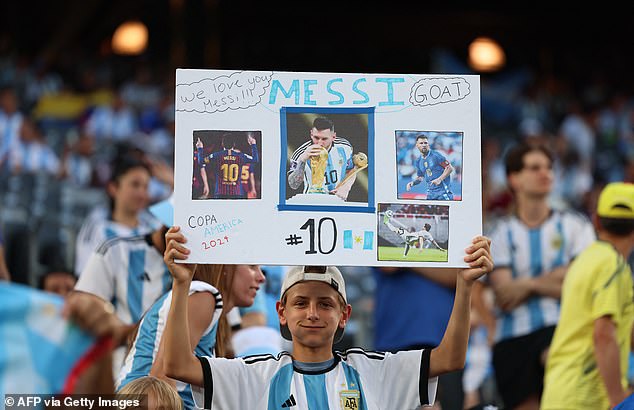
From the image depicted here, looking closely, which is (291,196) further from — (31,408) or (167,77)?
(167,77)

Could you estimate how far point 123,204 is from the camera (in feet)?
24.1

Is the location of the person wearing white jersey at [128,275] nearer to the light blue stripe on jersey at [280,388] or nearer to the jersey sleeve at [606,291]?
the light blue stripe on jersey at [280,388]

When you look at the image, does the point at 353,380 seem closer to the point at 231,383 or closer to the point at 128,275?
the point at 231,383

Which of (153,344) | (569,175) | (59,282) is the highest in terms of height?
(569,175)

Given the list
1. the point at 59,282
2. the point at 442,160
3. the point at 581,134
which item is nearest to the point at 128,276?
the point at 59,282

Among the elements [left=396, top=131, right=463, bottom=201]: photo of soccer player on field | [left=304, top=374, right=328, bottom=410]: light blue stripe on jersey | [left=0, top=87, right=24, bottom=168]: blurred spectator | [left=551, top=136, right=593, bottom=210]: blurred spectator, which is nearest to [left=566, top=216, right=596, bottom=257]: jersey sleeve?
[left=396, top=131, right=463, bottom=201]: photo of soccer player on field

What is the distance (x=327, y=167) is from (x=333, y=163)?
25mm

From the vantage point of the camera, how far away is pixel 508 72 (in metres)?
24.8

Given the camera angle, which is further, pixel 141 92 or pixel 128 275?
pixel 141 92

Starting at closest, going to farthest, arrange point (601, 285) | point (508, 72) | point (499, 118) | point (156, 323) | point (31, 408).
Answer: point (31, 408) → point (156, 323) → point (601, 285) → point (499, 118) → point (508, 72)

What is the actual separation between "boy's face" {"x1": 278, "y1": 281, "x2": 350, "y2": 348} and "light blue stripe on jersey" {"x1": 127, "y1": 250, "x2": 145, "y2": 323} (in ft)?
5.50

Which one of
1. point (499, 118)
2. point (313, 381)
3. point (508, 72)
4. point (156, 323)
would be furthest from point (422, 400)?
point (508, 72)

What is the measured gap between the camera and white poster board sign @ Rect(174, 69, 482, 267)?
13.1 feet

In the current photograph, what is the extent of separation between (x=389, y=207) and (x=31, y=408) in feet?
5.36
